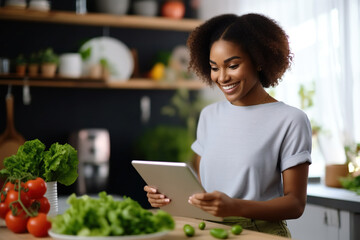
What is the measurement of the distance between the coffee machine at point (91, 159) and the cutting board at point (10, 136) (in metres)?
0.42

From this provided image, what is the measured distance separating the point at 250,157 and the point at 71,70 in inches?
106

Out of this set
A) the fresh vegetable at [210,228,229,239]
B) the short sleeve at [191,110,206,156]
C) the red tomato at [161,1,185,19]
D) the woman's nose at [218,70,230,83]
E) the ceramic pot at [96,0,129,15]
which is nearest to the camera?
the fresh vegetable at [210,228,229,239]

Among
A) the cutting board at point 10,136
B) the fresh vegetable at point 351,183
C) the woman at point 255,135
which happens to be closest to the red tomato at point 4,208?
the woman at point 255,135

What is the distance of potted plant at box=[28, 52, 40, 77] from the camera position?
4227mm

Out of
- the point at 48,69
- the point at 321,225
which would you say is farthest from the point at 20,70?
the point at 321,225

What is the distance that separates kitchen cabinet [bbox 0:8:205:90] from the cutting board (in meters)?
0.18

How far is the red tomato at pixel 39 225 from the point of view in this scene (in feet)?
5.12

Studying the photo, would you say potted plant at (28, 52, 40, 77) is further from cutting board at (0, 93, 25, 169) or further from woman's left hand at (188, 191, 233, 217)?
woman's left hand at (188, 191, 233, 217)

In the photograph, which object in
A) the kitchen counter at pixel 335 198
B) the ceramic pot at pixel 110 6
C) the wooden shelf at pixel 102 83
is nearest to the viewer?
the kitchen counter at pixel 335 198

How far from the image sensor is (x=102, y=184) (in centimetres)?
433

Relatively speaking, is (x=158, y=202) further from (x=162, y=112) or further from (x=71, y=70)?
(x=162, y=112)

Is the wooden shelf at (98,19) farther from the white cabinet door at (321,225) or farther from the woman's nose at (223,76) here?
the woman's nose at (223,76)

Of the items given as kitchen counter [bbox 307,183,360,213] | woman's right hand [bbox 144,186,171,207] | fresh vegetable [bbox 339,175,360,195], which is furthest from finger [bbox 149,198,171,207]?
fresh vegetable [bbox 339,175,360,195]

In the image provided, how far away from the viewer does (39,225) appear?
156cm
